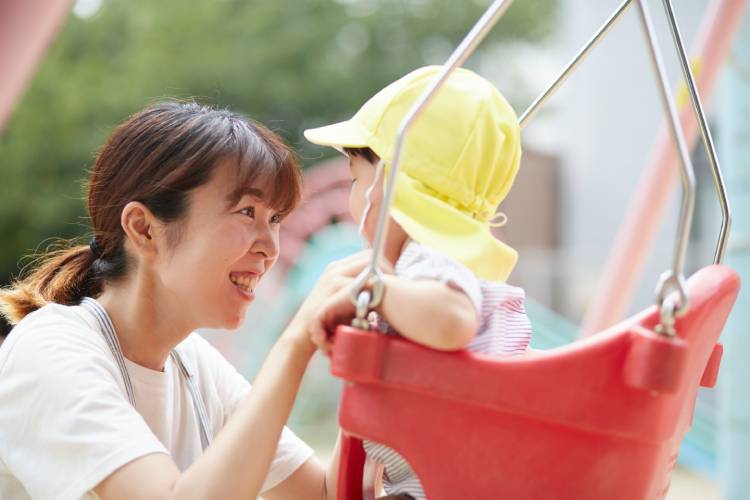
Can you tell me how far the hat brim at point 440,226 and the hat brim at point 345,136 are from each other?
3.8 inches

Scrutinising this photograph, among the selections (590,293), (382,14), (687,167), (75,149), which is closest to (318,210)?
(590,293)

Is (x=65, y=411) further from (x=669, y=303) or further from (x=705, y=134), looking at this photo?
(x=705, y=134)

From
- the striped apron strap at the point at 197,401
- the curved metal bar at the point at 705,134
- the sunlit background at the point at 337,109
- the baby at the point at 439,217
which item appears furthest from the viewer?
the sunlit background at the point at 337,109

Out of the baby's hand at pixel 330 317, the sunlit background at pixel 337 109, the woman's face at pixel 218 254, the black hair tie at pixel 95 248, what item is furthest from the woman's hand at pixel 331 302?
the sunlit background at pixel 337 109

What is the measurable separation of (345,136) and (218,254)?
34 centimetres

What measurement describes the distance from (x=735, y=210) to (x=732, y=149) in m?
0.17

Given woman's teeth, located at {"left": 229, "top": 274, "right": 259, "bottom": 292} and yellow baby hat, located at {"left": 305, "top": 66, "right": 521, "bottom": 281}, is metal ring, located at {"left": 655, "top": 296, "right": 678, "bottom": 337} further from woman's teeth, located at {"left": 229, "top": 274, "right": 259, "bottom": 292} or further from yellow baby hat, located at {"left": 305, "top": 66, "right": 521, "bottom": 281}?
woman's teeth, located at {"left": 229, "top": 274, "right": 259, "bottom": 292}

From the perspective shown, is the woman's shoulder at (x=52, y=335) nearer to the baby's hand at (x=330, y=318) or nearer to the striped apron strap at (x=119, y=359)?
the striped apron strap at (x=119, y=359)

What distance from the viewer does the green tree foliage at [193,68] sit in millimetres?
12320

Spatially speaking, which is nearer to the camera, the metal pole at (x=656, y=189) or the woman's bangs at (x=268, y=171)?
the woman's bangs at (x=268, y=171)

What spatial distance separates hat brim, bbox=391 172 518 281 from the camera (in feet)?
3.54

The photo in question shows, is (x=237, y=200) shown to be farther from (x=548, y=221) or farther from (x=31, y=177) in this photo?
(x=31, y=177)

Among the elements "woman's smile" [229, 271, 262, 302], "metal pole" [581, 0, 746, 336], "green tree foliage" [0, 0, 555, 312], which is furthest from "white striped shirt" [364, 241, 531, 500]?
"green tree foliage" [0, 0, 555, 312]

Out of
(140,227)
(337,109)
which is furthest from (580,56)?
(337,109)
